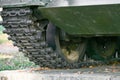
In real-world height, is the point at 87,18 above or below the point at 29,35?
above

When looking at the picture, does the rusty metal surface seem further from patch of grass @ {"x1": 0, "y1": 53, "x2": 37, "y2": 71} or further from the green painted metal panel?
patch of grass @ {"x1": 0, "y1": 53, "x2": 37, "y2": 71}

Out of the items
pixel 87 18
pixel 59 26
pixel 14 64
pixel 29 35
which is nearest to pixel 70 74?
pixel 59 26

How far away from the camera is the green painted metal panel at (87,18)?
6.00m

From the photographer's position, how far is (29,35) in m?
6.76

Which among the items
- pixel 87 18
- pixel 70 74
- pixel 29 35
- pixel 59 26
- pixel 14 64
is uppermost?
pixel 87 18

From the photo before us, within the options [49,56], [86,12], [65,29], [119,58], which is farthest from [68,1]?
[119,58]

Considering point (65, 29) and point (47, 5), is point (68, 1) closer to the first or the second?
point (47, 5)

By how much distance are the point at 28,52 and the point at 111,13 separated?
1.73 m

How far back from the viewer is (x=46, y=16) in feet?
21.7

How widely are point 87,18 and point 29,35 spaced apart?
0.97m

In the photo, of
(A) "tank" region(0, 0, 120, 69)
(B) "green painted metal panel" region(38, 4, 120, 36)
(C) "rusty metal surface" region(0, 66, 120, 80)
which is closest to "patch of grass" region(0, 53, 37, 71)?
(A) "tank" region(0, 0, 120, 69)

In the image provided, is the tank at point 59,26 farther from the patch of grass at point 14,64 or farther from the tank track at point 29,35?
the patch of grass at point 14,64

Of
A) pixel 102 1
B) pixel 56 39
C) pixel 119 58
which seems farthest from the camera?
pixel 119 58

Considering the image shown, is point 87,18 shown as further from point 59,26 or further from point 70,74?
point 70,74
